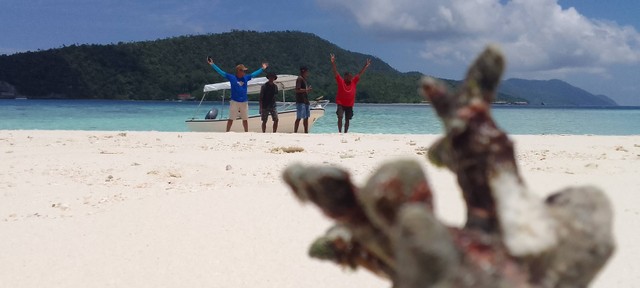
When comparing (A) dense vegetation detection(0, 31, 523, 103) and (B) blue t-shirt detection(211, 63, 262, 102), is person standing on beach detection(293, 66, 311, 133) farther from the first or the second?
(A) dense vegetation detection(0, 31, 523, 103)

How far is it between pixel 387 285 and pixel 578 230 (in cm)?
209

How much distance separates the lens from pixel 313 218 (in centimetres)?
412

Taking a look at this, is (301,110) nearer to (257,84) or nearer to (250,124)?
(250,124)

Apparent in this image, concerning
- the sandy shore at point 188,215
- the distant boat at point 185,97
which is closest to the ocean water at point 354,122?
the sandy shore at point 188,215

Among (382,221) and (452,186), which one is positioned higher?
(382,221)

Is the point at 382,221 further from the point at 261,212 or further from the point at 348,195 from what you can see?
the point at 261,212

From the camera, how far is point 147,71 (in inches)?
2968

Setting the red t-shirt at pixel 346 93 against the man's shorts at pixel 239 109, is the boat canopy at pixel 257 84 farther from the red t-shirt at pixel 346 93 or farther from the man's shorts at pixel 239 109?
the red t-shirt at pixel 346 93

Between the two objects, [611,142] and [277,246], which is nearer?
[277,246]

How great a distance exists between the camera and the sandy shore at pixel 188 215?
3.18 metres

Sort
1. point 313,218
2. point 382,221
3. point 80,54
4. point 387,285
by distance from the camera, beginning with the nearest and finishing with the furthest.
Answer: point 382,221
point 387,285
point 313,218
point 80,54

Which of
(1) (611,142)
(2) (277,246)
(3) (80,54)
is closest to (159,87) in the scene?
(3) (80,54)

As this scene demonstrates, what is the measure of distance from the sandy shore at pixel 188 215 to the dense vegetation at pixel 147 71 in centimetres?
5864

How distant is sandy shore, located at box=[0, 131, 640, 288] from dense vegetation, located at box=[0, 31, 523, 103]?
58639 millimetres
